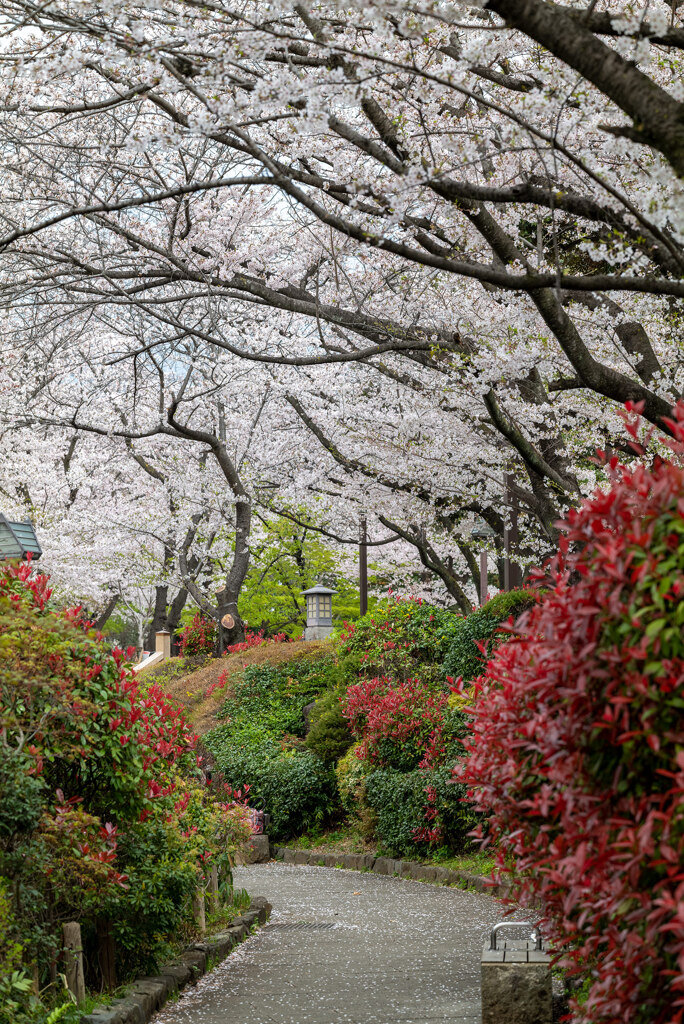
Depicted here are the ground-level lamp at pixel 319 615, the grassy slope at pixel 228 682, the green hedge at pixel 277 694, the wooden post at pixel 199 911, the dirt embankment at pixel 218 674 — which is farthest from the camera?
the ground-level lamp at pixel 319 615

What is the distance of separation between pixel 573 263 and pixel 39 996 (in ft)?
26.0

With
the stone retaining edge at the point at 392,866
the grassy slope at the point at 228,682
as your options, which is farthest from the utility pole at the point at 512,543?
the stone retaining edge at the point at 392,866

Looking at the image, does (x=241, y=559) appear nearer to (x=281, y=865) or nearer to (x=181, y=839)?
(x=281, y=865)

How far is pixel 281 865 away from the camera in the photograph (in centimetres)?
1343

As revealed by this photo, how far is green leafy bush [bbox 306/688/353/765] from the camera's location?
14383 millimetres

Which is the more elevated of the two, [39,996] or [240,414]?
[240,414]

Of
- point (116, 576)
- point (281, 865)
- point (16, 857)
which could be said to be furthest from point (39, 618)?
point (116, 576)

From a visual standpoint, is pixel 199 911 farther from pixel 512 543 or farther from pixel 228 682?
pixel 228 682

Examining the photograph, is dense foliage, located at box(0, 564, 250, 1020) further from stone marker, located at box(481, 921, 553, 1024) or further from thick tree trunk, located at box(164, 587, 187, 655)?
thick tree trunk, located at box(164, 587, 187, 655)

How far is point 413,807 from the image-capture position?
1127 centimetres

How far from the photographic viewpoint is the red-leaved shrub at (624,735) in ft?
7.47

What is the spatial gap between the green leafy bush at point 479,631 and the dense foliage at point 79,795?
6021mm

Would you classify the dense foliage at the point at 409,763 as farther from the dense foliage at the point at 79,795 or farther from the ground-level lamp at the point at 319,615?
the ground-level lamp at the point at 319,615

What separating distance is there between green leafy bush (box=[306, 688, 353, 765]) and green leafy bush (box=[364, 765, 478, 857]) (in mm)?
1807
